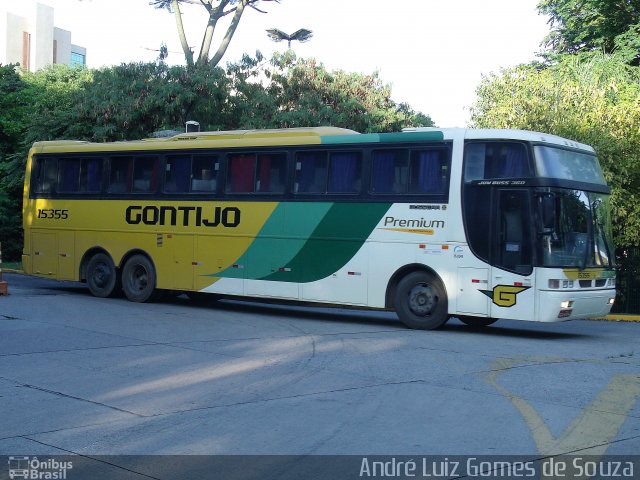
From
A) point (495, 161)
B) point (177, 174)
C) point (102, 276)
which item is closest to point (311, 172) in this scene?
point (177, 174)

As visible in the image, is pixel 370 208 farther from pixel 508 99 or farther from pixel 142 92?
pixel 142 92

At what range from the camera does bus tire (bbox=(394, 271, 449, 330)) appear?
51.7 feet

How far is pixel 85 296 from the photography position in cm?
2078

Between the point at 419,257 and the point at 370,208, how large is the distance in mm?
1386

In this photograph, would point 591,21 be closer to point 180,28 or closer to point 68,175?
point 180,28

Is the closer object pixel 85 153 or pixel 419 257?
pixel 419 257

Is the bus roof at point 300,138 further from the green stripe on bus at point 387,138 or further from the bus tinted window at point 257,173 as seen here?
the bus tinted window at point 257,173

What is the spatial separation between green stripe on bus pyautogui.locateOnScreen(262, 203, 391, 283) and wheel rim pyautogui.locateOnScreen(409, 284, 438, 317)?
1.43 metres

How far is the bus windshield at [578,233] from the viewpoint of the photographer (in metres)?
14.7

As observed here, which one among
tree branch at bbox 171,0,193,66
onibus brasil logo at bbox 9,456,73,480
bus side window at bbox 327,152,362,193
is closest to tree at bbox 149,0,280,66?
tree branch at bbox 171,0,193,66

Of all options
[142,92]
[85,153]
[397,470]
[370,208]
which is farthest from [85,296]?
[397,470]

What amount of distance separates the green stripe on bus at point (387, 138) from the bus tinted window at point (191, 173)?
2859 millimetres

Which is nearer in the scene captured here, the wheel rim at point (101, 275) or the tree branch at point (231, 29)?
the wheel rim at point (101, 275)

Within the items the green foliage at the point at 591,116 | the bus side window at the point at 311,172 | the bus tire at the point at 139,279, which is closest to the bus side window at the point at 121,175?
the bus tire at the point at 139,279
